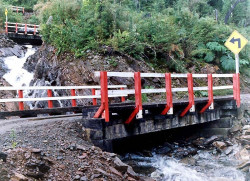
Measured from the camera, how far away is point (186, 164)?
29.0 ft

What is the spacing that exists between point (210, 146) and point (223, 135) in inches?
57.0

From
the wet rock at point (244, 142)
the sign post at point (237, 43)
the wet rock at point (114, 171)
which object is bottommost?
the wet rock at point (244, 142)

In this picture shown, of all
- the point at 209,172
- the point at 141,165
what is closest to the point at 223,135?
the point at 209,172

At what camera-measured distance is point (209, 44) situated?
776 inches

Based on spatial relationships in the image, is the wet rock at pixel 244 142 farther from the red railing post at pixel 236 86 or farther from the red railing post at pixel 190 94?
the red railing post at pixel 190 94

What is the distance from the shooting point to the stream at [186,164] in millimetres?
7781

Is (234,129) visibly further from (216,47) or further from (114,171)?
(216,47)

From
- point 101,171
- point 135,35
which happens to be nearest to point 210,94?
point 101,171

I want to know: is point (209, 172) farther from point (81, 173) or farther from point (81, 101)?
point (81, 101)

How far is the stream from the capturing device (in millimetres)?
7781

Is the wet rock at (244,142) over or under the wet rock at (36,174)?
under

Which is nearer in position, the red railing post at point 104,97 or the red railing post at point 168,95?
the red railing post at point 104,97

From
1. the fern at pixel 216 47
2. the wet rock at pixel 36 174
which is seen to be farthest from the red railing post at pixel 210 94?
the fern at pixel 216 47

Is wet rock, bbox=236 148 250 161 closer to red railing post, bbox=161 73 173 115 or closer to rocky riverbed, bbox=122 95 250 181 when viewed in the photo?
rocky riverbed, bbox=122 95 250 181
